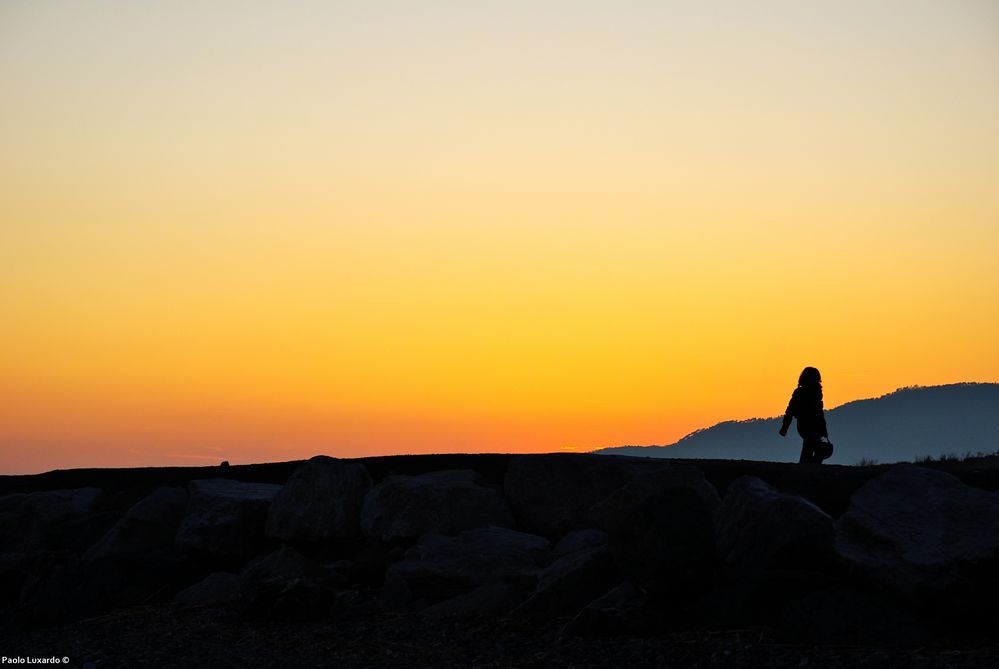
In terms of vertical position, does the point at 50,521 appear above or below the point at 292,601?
above

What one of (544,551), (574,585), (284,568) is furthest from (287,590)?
(574,585)

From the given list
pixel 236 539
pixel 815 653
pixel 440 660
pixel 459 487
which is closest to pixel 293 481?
pixel 236 539

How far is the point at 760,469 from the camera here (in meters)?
13.3

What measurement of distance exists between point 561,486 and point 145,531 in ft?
18.4

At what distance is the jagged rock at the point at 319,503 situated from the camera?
44.1 feet

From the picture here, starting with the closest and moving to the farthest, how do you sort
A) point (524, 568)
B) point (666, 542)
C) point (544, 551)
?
point (666, 542) < point (524, 568) < point (544, 551)

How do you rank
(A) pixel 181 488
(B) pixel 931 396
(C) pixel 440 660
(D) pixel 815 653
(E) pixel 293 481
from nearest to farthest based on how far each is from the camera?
(D) pixel 815 653
(C) pixel 440 660
(E) pixel 293 481
(A) pixel 181 488
(B) pixel 931 396

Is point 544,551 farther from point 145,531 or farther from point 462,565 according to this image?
point 145,531

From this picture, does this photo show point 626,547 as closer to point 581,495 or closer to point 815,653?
point 815,653

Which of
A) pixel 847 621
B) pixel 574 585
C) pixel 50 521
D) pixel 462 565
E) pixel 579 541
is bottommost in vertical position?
pixel 847 621

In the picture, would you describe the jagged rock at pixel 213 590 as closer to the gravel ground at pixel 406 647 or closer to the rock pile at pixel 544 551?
the rock pile at pixel 544 551

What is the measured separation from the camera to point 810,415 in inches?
645

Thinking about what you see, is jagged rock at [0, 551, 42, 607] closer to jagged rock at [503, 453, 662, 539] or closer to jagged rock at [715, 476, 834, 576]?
jagged rock at [503, 453, 662, 539]

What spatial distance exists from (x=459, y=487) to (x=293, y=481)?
215 cm
